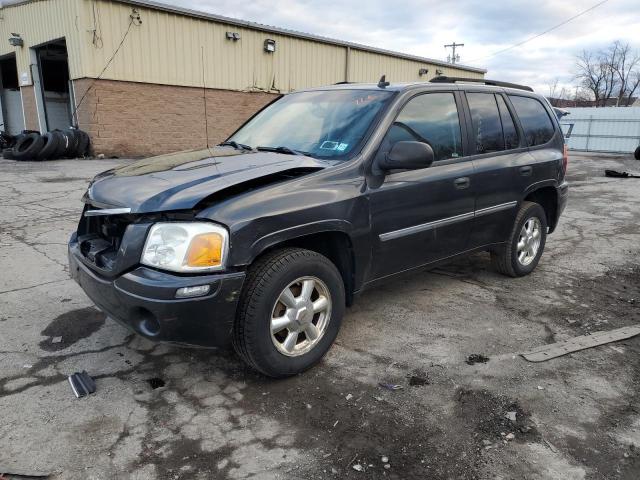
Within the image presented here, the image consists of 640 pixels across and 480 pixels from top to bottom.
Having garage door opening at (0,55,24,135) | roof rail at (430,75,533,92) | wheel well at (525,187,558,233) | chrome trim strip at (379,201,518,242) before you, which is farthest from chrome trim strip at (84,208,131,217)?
garage door opening at (0,55,24,135)

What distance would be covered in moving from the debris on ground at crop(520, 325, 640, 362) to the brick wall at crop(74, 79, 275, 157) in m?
14.4

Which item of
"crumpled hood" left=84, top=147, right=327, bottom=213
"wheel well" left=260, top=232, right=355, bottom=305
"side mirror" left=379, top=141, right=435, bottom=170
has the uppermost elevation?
"side mirror" left=379, top=141, right=435, bottom=170

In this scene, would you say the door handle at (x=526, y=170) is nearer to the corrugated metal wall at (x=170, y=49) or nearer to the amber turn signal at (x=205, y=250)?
the amber turn signal at (x=205, y=250)

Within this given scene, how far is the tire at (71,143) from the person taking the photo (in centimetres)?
1399

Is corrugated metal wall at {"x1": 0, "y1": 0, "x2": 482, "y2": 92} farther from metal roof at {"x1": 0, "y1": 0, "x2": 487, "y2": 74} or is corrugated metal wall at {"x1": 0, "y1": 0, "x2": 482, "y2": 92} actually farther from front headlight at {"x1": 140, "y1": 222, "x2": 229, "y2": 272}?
front headlight at {"x1": 140, "y1": 222, "x2": 229, "y2": 272}

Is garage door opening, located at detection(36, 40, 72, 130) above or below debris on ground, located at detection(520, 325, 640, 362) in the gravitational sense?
above

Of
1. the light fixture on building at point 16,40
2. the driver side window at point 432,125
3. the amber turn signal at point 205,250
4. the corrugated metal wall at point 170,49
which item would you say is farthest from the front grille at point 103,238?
the light fixture on building at point 16,40

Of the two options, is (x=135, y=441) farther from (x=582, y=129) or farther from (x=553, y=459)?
(x=582, y=129)

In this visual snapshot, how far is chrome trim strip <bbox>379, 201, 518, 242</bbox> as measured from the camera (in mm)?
3541

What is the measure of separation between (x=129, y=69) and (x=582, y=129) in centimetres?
2256

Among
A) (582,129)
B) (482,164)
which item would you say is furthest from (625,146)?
(482,164)

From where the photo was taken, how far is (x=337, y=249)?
3.32 m

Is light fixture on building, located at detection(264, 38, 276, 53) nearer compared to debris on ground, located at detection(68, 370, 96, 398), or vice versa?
debris on ground, located at detection(68, 370, 96, 398)

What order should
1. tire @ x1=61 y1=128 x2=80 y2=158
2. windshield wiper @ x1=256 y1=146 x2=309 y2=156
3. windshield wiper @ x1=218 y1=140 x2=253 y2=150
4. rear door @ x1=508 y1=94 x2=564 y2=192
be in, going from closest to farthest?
windshield wiper @ x1=256 y1=146 x2=309 y2=156 < windshield wiper @ x1=218 y1=140 x2=253 y2=150 < rear door @ x1=508 y1=94 x2=564 y2=192 < tire @ x1=61 y1=128 x2=80 y2=158
